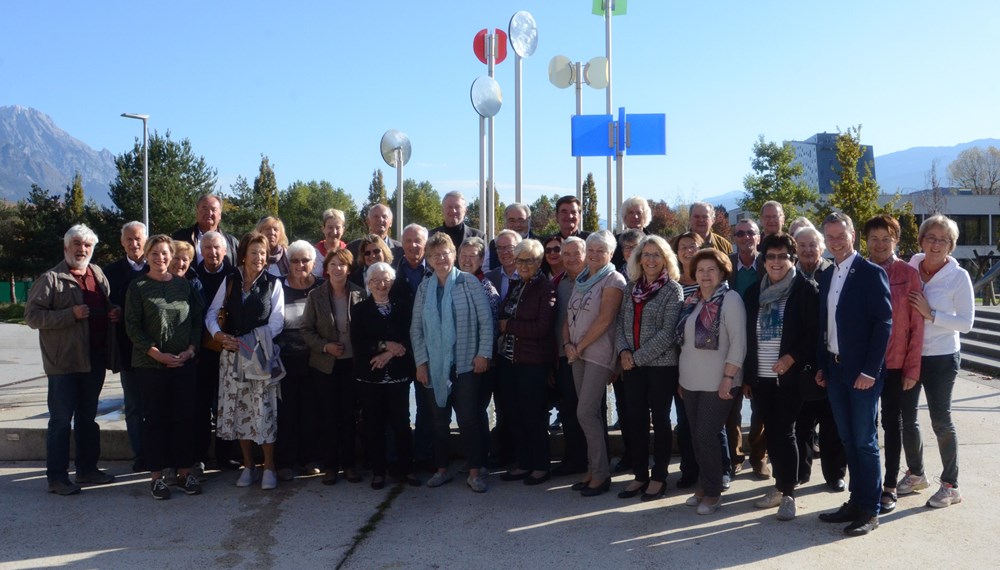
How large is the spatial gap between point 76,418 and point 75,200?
4322 centimetres

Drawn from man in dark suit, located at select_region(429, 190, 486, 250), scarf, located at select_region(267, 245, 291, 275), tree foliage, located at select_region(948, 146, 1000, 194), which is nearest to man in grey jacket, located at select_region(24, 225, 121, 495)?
scarf, located at select_region(267, 245, 291, 275)

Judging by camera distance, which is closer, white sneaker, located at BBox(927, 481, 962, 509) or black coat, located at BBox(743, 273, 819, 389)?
black coat, located at BBox(743, 273, 819, 389)

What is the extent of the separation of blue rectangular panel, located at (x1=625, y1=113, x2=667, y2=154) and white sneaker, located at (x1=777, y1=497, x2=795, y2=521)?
5.48 m

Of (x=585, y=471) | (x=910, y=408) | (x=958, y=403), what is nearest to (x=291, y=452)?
(x=585, y=471)

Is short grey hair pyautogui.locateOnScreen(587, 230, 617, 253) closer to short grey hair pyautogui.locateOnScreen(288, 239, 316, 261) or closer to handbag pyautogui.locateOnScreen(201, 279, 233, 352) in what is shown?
short grey hair pyautogui.locateOnScreen(288, 239, 316, 261)

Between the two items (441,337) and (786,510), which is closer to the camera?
(786,510)

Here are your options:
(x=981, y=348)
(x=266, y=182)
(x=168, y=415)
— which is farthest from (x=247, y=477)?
(x=266, y=182)

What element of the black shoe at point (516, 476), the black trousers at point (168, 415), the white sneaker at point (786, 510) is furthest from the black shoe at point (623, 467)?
the black trousers at point (168, 415)

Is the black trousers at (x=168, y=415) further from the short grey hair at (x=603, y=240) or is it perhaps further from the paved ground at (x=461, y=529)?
the short grey hair at (x=603, y=240)

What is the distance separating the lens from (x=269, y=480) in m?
5.74

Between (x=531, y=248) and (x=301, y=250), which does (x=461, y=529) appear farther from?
(x=301, y=250)

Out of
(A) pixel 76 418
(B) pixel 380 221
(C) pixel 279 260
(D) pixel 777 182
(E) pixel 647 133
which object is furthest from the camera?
(D) pixel 777 182

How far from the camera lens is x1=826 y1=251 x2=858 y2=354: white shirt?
4.72m

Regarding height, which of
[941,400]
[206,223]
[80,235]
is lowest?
[941,400]
